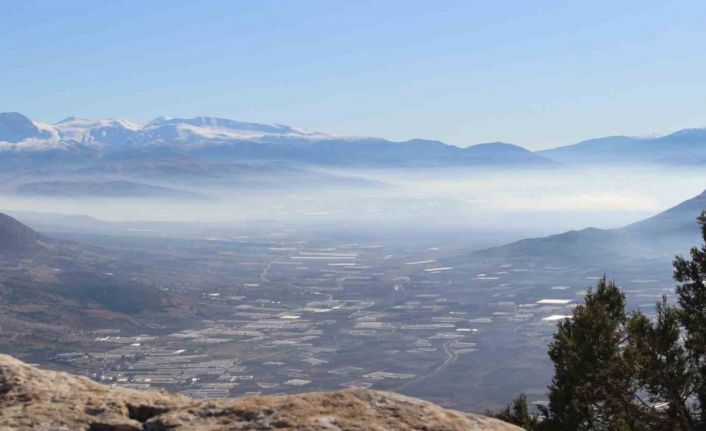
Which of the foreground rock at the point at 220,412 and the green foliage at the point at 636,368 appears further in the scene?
the green foliage at the point at 636,368

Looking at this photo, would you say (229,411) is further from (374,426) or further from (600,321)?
(600,321)

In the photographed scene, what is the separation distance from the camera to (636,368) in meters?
24.4

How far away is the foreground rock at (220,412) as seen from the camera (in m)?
10.1

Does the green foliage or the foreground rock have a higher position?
the foreground rock

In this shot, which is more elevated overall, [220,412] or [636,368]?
[220,412]

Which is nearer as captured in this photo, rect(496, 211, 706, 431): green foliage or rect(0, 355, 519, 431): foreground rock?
rect(0, 355, 519, 431): foreground rock

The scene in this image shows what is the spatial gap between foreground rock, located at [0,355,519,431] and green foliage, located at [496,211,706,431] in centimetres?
1470

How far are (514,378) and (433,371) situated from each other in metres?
18.8

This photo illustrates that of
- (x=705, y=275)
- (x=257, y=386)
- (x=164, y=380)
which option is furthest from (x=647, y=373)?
(x=164, y=380)

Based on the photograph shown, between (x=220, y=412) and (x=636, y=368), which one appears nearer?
(x=220, y=412)

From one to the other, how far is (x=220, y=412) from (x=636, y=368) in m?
17.6

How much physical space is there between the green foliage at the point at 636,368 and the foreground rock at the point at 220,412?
48.2 ft

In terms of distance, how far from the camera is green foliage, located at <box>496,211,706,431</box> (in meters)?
24.7

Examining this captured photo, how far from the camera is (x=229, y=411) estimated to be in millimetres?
10547
